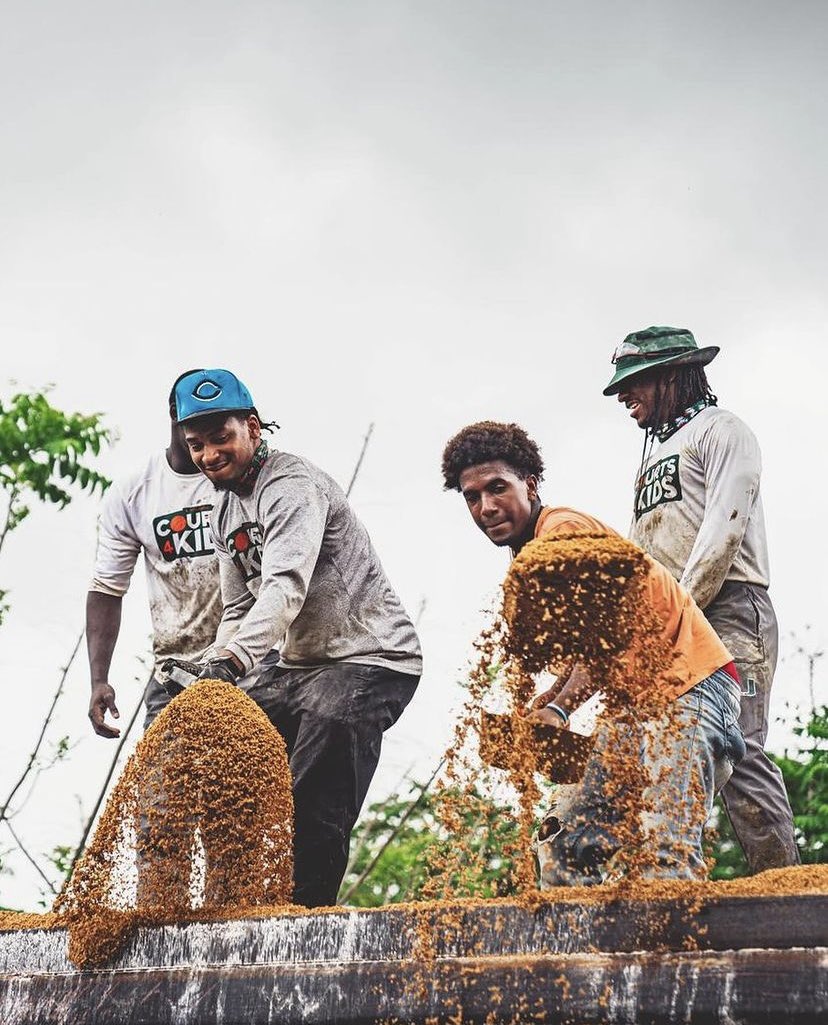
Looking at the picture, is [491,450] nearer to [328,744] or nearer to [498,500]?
[498,500]

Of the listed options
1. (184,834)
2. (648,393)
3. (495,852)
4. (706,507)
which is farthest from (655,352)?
(495,852)

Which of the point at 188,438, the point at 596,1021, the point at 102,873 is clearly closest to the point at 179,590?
the point at 188,438

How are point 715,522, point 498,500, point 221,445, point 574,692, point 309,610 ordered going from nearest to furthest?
point 574,692
point 498,500
point 715,522
point 221,445
point 309,610

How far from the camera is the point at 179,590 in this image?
19.1 feet

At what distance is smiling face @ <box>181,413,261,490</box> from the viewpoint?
16.1ft

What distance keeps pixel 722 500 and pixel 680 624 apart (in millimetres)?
1156

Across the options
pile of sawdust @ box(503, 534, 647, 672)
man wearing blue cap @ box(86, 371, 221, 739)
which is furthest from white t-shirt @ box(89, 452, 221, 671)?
pile of sawdust @ box(503, 534, 647, 672)

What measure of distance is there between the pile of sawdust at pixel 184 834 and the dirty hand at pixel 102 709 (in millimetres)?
1973

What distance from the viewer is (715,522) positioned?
481 centimetres

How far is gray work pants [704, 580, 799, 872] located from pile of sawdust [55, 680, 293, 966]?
5.62 feet

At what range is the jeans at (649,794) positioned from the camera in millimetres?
3268

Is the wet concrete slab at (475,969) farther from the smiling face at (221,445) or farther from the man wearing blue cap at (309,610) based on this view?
the smiling face at (221,445)

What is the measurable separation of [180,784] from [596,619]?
4.63ft

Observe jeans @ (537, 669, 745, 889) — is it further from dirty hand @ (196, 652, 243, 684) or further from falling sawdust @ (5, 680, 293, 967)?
dirty hand @ (196, 652, 243, 684)
